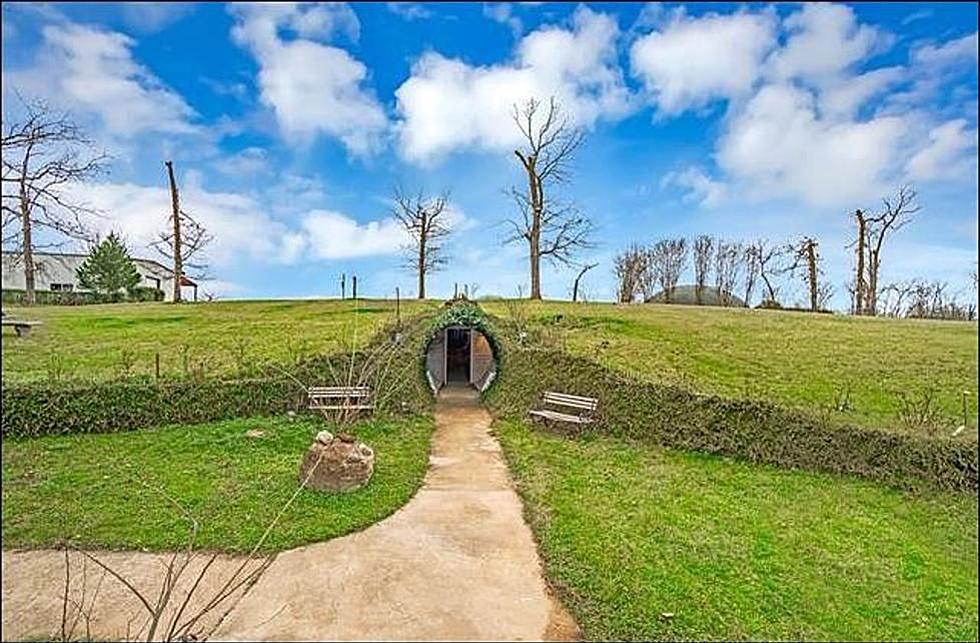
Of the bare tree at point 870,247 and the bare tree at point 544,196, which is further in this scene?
the bare tree at point 544,196

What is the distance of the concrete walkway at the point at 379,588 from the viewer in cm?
462

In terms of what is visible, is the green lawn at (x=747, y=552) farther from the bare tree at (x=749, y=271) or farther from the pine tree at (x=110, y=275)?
the pine tree at (x=110, y=275)

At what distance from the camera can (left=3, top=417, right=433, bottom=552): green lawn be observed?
630 centimetres

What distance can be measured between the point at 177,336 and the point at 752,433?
1515 cm

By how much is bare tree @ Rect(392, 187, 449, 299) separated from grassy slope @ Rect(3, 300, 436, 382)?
35.1ft

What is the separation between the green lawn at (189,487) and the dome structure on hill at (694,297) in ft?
89.8

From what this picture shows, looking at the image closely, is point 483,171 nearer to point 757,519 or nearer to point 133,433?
point 757,519

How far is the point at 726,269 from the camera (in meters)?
33.8

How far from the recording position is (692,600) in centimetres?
514

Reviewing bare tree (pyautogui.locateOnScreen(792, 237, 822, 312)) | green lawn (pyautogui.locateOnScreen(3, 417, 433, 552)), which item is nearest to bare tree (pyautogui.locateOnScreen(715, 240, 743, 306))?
bare tree (pyautogui.locateOnScreen(792, 237, 822, 312))

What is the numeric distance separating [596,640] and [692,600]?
1.09m

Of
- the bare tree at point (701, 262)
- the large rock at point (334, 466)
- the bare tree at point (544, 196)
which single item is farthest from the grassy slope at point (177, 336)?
the bare tree at point (701, 262)

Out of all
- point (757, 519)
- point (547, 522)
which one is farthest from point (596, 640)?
point (757, 519)

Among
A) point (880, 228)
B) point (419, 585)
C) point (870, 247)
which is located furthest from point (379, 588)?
point (870, 247)
